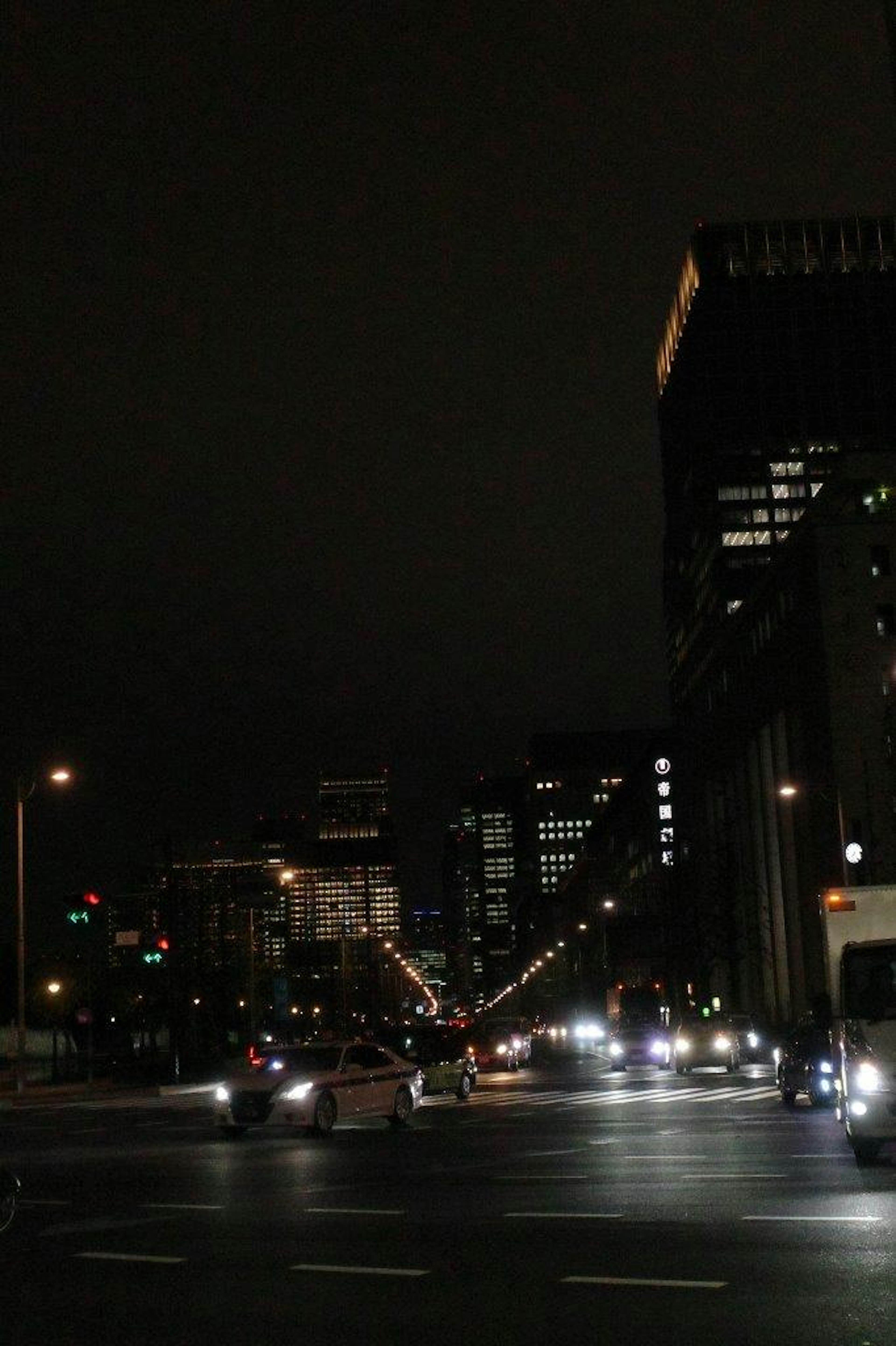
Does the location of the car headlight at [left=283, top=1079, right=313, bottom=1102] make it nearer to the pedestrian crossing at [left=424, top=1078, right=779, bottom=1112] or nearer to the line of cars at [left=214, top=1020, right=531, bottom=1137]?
the line of cars at [left=214, top=1020, right=531, bottom=1137]

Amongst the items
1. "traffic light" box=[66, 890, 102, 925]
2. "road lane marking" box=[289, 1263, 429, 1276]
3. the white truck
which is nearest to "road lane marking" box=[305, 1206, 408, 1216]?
"road lane marking" box=[289, 1263, 429, 1276]

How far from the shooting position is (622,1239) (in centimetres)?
1217

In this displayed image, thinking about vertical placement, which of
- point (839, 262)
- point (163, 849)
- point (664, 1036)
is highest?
point (839, 262)

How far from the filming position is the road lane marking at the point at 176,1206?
15.4 m

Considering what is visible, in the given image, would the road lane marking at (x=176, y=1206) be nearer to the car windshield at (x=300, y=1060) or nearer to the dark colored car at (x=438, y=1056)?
the car windshield at (x=300, y=1060)

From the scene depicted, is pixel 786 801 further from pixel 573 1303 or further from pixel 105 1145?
pixel 573 1303

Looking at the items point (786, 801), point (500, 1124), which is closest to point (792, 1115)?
point (500, 1124)

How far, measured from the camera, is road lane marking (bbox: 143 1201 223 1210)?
15.4 metres

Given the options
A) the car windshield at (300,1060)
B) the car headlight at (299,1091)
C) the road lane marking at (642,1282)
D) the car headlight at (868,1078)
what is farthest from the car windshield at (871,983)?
the car windshield at (300,1060)

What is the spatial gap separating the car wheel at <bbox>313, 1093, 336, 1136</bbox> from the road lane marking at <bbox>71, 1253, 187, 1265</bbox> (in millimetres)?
14337

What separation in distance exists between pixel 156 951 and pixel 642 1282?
36733mm

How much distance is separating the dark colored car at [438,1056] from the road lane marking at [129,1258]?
75.5 feet

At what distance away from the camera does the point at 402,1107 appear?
2870cm

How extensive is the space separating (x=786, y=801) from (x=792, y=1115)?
67.2 m
